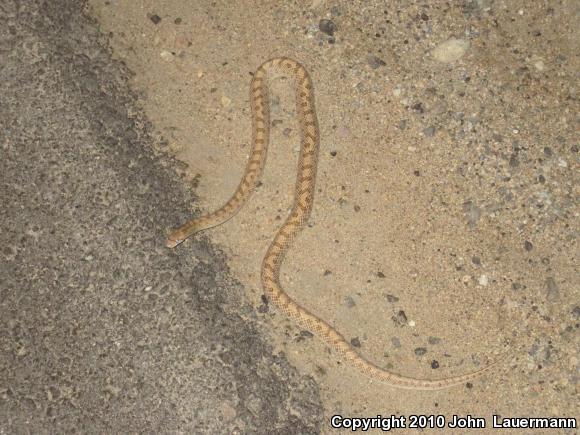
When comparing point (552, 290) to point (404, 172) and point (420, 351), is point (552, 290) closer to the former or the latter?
point (420, 351)

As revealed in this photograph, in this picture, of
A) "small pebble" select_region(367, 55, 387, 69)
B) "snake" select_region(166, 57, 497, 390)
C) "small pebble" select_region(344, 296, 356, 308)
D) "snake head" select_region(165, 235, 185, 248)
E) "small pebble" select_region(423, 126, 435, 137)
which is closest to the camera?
"snake head" select_region(165, 235, 185, 248)

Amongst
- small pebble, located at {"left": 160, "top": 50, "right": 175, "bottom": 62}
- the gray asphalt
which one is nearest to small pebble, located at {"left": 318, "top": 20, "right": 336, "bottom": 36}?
small pebble, located at {"left": 160, "top": 50, "right": 175, "bottom": 62}

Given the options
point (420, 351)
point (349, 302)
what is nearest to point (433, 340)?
point (420, 351)

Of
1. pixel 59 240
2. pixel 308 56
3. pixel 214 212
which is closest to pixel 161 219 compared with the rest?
pixel 214 212

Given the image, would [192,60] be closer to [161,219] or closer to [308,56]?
[308,56]

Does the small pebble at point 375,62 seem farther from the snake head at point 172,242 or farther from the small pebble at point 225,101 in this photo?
the snake head at point 172,242

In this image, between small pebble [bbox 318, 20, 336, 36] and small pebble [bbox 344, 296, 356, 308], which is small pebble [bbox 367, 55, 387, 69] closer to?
small pebble [bbox 318, 20, 336, 36]
